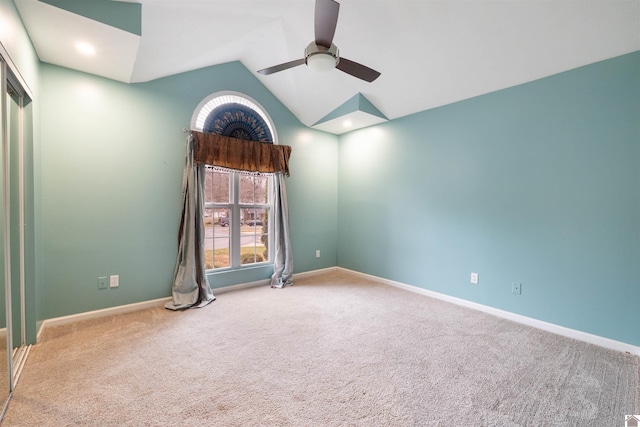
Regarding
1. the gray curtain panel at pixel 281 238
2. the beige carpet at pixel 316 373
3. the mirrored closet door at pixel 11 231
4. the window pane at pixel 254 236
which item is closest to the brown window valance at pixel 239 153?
Result: the gray curtain panel at pixel 281 238

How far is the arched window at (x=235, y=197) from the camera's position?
366cm

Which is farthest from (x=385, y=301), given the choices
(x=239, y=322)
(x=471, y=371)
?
(x=239, y=322)

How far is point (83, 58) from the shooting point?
8.41ft

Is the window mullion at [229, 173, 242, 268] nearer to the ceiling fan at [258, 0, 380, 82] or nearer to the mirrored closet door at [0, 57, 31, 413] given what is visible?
the ceiling fan at [258, 0, 380, 82]

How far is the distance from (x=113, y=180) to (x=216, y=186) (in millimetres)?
1138

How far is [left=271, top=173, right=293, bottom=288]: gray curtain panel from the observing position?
Answer: 4.13 meters

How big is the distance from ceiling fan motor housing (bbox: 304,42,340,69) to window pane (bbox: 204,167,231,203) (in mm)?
2075

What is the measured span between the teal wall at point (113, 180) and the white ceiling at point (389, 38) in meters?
0.24

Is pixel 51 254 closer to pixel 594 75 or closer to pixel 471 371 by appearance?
pixel 471 371

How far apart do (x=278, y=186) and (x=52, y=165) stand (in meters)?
2.46

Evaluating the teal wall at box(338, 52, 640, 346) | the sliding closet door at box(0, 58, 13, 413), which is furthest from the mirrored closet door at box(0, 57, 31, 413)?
the teal wall at box(338, 52, 640, 346)

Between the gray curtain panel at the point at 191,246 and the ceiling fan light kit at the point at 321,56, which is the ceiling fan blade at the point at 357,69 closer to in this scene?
the ceiling fan light kit at the point at 321,56

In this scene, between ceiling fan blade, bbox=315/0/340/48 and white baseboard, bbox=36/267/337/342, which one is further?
white baseboard, bbox=36/267/337/342

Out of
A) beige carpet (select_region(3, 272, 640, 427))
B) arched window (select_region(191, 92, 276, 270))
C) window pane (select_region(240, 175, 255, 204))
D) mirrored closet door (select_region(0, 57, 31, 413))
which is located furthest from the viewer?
window pane (select_region(240, 175, 255, 204))
